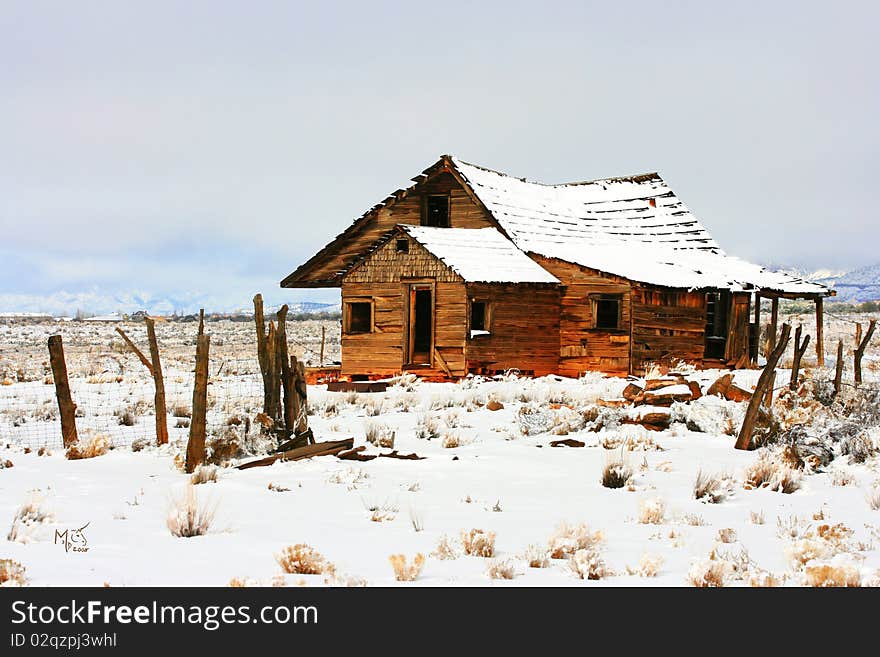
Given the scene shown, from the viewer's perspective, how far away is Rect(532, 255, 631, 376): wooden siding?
23781mm

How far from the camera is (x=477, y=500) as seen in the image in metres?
8.81

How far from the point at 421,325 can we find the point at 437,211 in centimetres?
406

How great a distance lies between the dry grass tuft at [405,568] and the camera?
19.3ft

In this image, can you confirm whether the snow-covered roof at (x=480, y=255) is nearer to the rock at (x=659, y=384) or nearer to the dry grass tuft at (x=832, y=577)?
the rock at (x=659, y=384)

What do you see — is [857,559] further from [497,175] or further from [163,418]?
[497,175]

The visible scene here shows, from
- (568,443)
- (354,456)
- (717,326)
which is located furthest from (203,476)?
(717,326)

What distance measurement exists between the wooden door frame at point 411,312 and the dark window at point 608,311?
179 inches

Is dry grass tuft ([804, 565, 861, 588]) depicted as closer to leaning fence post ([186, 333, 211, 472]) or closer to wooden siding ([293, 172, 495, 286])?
leaning fence post ([186, 333, 211, 472])

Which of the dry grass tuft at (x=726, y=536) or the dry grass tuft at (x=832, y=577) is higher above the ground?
the dry grass tuft at (x=832, y=577)

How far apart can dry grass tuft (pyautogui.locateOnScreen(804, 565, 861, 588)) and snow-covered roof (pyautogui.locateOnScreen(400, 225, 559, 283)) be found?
54.6ft

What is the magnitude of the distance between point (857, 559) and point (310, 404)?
1214cm

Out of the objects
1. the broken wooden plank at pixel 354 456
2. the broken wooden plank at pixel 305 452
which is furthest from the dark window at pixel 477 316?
the broken wooden plank at pixel 354 456

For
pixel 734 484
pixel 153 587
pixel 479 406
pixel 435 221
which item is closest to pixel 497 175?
pixel 435 221

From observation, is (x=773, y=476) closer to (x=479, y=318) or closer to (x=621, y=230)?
(x=479, y=318)
